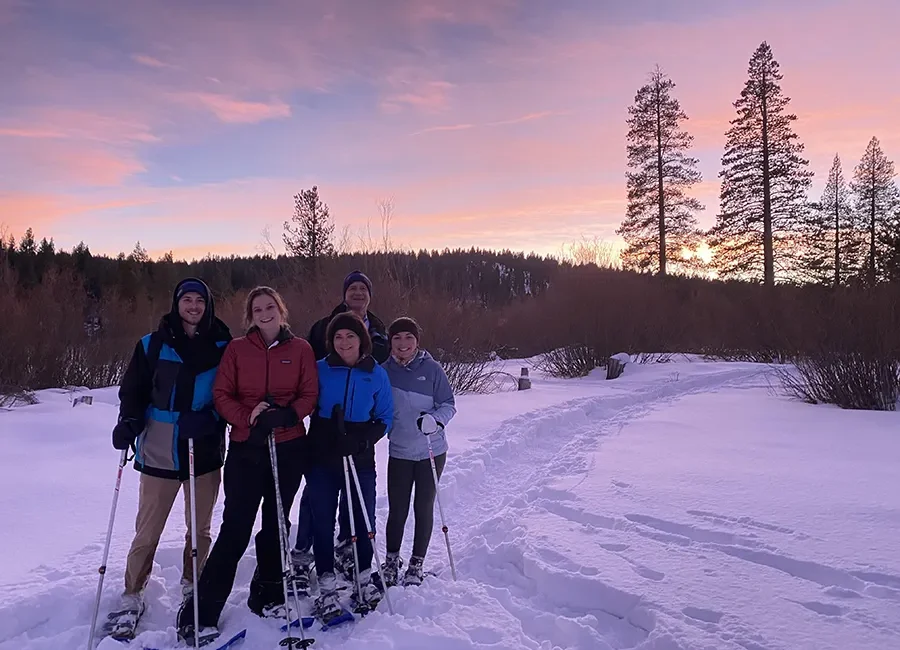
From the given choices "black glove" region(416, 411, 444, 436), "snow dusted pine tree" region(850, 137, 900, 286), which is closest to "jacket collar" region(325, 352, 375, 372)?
"black glove" region(416, 411, 444, 436)

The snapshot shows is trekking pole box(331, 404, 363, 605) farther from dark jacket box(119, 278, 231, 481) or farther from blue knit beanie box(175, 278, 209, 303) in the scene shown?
blue knit beanie box(175, 278, 209, 303)

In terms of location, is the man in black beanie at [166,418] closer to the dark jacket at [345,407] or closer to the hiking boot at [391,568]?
the dark jacket at [345,407]

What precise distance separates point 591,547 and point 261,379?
2.72 meters

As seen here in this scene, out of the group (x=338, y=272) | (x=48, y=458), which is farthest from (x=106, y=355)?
(x=48, y=458)

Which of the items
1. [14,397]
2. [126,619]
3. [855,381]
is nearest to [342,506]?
[126,619]

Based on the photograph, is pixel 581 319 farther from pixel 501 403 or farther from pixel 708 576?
pixel 708 576

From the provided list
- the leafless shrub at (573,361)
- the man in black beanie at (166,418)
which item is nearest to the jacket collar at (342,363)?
the man in black beanie at (166,418)

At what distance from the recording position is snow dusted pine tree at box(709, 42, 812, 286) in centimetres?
2758

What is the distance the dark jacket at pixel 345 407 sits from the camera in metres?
3.62

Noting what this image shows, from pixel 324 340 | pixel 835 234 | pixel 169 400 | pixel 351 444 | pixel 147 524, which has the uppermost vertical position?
pixel 835 234

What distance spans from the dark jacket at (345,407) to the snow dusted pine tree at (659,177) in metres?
28.3

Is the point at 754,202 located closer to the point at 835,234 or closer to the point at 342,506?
the point at 835,234

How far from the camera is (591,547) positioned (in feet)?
14.1

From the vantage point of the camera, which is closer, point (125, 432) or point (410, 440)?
point (125, 432)
